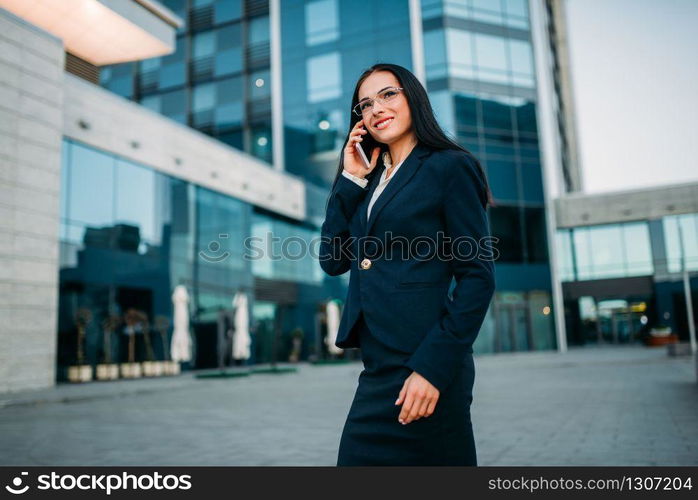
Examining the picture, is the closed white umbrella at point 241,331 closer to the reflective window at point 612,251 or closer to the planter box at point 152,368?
the planter box at point 152,368

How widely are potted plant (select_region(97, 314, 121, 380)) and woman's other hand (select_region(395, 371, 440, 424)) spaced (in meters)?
17.8

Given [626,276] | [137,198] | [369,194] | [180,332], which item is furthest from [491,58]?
[369,194]

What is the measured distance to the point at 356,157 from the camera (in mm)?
2180

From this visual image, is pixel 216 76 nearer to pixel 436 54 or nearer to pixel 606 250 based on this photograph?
pixel 436 54

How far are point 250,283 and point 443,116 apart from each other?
13.4 meters

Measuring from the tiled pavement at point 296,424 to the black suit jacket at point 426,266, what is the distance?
3.83 m

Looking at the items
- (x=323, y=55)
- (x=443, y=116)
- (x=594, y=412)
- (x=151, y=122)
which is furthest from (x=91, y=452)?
(x=323, y=55)

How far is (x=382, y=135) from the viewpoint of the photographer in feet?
6.78

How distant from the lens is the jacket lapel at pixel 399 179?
1936 mm

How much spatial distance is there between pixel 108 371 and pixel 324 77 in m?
21.4

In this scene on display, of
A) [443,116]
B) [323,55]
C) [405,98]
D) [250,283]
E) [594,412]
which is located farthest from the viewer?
[323,55]

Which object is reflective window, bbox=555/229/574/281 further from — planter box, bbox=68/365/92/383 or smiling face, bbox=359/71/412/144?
smiling face, bbox=359/71/412/144

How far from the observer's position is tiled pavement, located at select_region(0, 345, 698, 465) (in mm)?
5586
